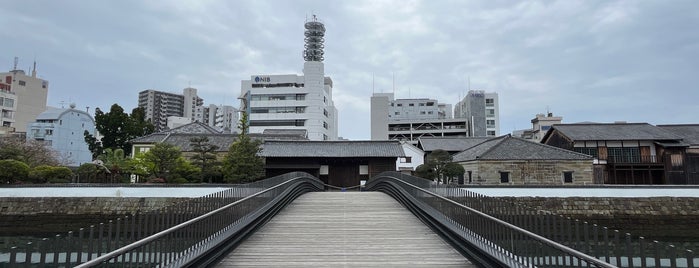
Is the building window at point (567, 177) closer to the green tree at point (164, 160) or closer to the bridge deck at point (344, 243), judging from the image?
the bridge deck at point (344, 243)

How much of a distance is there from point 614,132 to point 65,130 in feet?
211

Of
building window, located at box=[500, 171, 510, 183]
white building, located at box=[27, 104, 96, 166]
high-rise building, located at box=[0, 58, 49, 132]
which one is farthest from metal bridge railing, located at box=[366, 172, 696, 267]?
high-rise building, located at box=[0, 58, 49, 132]

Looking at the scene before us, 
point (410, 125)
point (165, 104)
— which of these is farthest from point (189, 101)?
point (410, 125)

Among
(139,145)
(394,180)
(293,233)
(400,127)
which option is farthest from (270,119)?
(293,233)

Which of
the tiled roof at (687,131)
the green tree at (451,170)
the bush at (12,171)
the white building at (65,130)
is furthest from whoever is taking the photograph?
the white building at (65,130)

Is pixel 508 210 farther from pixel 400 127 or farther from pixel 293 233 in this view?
pixel 400 127

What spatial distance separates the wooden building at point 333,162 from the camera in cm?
3161

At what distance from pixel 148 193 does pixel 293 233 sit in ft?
53.0

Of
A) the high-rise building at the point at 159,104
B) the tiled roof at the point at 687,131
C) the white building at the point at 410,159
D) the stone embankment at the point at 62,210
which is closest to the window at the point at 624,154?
the tiled roof at the point at 687,131

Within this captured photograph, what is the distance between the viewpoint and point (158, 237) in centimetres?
457

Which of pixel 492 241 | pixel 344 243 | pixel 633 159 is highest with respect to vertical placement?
pixel 633 159

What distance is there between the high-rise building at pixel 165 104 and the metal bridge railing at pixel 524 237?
384 feet

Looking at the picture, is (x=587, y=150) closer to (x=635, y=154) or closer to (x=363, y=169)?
(x=635, y=154)

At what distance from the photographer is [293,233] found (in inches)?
339
